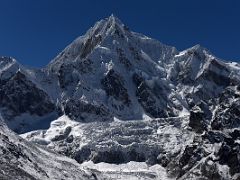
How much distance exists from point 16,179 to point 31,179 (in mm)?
6347

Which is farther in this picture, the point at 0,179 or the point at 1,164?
the point at 1,164

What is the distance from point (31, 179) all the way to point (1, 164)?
8479 millimetres

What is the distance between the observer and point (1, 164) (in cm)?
19812

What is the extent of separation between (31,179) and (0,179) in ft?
38.0

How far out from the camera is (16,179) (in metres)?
190

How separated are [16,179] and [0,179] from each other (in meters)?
5.28

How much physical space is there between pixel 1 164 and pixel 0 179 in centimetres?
1231

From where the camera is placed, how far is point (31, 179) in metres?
196
